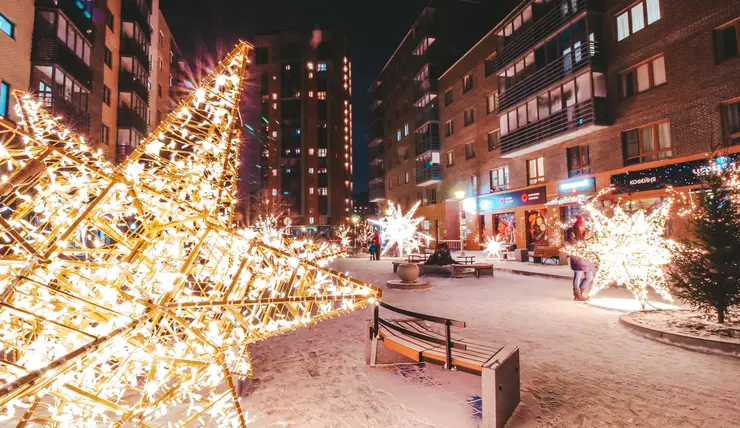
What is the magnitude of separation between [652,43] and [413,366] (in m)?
20.9

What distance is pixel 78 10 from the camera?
20.4 meters

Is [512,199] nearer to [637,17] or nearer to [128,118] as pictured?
[637,17]

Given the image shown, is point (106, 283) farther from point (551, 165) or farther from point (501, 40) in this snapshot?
point (501, 40)

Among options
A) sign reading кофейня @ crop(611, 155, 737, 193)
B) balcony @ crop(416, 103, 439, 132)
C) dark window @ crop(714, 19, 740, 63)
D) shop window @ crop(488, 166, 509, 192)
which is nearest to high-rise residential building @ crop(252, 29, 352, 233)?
balcony @ crop(416, 103, 439, 132)

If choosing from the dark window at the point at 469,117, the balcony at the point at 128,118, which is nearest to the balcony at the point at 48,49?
the balcony at the point at 128,118

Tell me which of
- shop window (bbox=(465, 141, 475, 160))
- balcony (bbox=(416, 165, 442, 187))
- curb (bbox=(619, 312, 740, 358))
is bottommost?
curb (bbox=(619, 312, 740, 358))

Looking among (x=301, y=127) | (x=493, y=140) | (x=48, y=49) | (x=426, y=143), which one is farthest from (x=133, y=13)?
(x=301, y=127)

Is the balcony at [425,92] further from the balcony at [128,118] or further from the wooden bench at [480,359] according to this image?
the wooden bench at [480,359]

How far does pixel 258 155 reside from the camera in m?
80.8

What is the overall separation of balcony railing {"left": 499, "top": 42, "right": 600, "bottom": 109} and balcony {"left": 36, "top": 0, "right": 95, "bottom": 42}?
88.3ft

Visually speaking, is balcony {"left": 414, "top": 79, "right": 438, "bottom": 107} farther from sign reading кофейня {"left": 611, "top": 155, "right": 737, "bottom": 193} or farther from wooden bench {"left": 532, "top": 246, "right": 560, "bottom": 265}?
wooden bench {"left": 532, "top": 246, "right": 560, "bottom": 265}

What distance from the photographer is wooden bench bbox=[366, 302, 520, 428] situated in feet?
11.2

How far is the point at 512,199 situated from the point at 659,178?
1016cm

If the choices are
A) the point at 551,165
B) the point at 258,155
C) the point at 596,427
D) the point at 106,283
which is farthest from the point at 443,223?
the point at 258,155
